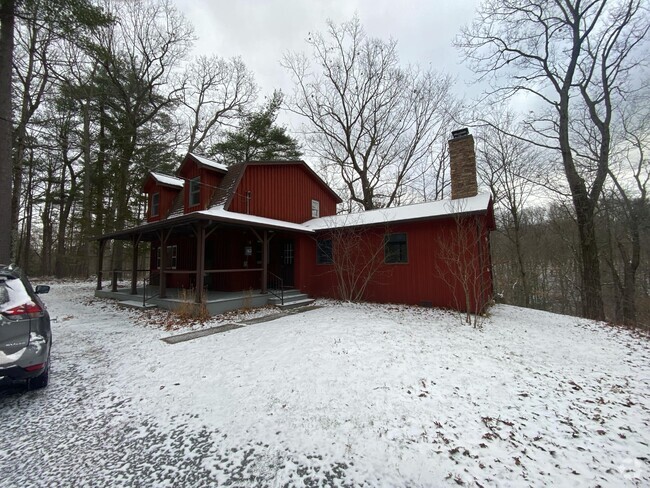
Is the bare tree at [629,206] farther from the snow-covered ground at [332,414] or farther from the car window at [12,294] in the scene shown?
the car window at [12,294]

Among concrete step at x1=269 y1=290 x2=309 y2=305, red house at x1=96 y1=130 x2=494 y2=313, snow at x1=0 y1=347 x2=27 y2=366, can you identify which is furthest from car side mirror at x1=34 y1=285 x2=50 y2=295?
concrete step at x1=269 y1=290 x2=309 y2=305

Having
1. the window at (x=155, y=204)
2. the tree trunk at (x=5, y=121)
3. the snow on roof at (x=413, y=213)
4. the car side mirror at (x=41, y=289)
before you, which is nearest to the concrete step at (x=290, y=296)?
the snow on roof at (x=413, y=213)

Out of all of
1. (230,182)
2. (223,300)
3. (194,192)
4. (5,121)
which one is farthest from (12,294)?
(194,192)

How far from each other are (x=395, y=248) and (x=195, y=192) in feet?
29.7

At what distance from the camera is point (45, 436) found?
2.82m

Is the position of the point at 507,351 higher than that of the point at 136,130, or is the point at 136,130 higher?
the point at 136,130

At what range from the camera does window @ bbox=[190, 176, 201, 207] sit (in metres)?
12.3

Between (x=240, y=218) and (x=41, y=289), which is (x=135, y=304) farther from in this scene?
(x=41, y=289)

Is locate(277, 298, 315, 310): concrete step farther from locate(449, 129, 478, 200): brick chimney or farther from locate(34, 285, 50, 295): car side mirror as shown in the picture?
locate(449, 129, 478, 200): brick chimney

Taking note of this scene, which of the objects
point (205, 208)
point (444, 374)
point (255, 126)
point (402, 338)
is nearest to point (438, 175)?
point (255, 126)

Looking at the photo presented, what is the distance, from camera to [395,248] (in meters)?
10.6

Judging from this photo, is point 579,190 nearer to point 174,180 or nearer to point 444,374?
point 444,374

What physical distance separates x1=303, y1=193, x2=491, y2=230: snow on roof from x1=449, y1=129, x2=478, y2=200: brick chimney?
41 cm

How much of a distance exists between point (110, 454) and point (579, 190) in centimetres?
1590
